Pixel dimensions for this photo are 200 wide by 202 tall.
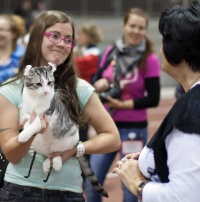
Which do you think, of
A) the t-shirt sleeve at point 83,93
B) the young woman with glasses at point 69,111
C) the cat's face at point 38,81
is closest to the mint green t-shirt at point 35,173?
the young woman with glasses at point 69,111

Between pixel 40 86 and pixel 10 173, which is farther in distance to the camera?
pixel 10 173

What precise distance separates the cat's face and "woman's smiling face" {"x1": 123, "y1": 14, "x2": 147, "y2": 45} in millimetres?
2517

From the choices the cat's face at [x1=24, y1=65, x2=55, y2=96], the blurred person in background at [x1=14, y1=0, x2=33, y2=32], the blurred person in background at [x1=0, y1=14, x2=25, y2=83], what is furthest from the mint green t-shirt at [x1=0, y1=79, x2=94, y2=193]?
the blurred person in background at [x1=14, y1=0, x2=33, y2=32]

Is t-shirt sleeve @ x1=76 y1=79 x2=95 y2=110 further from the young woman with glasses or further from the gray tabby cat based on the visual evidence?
the gray tabby cat

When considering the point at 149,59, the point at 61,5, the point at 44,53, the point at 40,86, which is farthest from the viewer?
the point at 61,5

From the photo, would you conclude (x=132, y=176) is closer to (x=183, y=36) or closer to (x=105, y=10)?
(x=183, y=36)

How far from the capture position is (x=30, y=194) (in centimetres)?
271

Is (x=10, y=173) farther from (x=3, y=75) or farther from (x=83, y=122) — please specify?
(x=3, y=75)

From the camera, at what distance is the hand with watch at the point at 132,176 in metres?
2.14

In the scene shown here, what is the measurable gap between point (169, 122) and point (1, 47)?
14.4 ft

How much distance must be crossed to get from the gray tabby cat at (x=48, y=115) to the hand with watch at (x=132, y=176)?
1.51 ft

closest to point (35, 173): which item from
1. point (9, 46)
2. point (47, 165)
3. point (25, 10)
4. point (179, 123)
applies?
point (47, 165)

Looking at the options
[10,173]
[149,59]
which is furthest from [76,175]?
[149,59]

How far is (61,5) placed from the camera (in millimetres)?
19922
